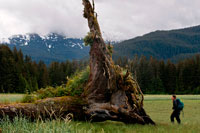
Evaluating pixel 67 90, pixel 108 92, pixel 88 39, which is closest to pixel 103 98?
pixel 108 92

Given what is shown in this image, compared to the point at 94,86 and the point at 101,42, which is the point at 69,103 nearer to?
the point at 94,86

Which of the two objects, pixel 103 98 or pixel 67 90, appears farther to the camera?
pixel 67 90

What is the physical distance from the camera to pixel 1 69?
58.6 meters

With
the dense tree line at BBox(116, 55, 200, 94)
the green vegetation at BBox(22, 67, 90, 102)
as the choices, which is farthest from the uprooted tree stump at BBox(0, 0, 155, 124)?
the dense tree line at BBox(116, 55, 200, 94)

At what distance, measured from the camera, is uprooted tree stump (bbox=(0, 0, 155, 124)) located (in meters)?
10.2

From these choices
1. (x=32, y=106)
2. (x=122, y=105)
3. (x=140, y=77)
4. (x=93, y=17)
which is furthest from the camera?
(x=140, y=77)

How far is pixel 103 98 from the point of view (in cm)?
1076

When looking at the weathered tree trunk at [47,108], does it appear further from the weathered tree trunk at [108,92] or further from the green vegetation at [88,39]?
the green vegetation at [88,39]

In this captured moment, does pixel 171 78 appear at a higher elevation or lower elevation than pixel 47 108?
lower

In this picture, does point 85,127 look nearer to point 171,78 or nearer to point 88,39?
point 88,39

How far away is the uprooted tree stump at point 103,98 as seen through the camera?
33.5 feet

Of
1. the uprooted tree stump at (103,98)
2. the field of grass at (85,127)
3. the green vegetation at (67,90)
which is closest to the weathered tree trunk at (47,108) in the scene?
the uprooted tree stump at (103,98)

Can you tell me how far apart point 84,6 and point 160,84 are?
97.1m

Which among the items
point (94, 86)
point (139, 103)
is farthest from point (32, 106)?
point (139, 103)
